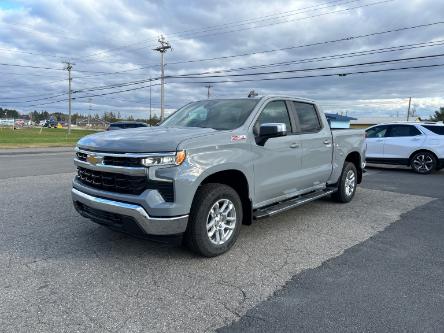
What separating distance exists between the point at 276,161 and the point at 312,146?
44.4 inches

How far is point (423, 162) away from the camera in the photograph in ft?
42.7

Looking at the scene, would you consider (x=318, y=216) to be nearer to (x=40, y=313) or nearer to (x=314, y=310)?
(x=314, y=310)

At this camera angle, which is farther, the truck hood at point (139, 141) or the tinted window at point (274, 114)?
the tinted window at point (274, 114)

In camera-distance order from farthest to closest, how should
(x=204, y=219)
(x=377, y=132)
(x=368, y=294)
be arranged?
1. (x=377, y=132)
2. (x=204, y=219)
3. (x=368, y=294)

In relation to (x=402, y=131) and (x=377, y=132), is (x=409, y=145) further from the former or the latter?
(x=377, y=132)

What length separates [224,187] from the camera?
14.8ft

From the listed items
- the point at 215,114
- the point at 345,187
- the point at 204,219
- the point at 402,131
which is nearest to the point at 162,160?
the point at 204,219

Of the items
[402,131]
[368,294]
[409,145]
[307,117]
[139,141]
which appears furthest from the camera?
[402,131]

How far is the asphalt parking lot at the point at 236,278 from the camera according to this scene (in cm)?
321

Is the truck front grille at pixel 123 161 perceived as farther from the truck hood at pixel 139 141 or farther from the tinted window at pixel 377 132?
the tinted window at pixel 377 132

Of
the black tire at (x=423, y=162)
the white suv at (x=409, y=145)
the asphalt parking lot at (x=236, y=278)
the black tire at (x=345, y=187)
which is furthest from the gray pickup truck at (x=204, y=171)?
the black tire at (x=423, y=162)

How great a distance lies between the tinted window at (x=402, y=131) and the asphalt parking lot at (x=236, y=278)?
7546 millimetres

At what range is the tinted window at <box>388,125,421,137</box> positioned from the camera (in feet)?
43.6

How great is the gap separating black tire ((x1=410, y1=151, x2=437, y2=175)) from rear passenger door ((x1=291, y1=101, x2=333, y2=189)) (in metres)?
7.79
